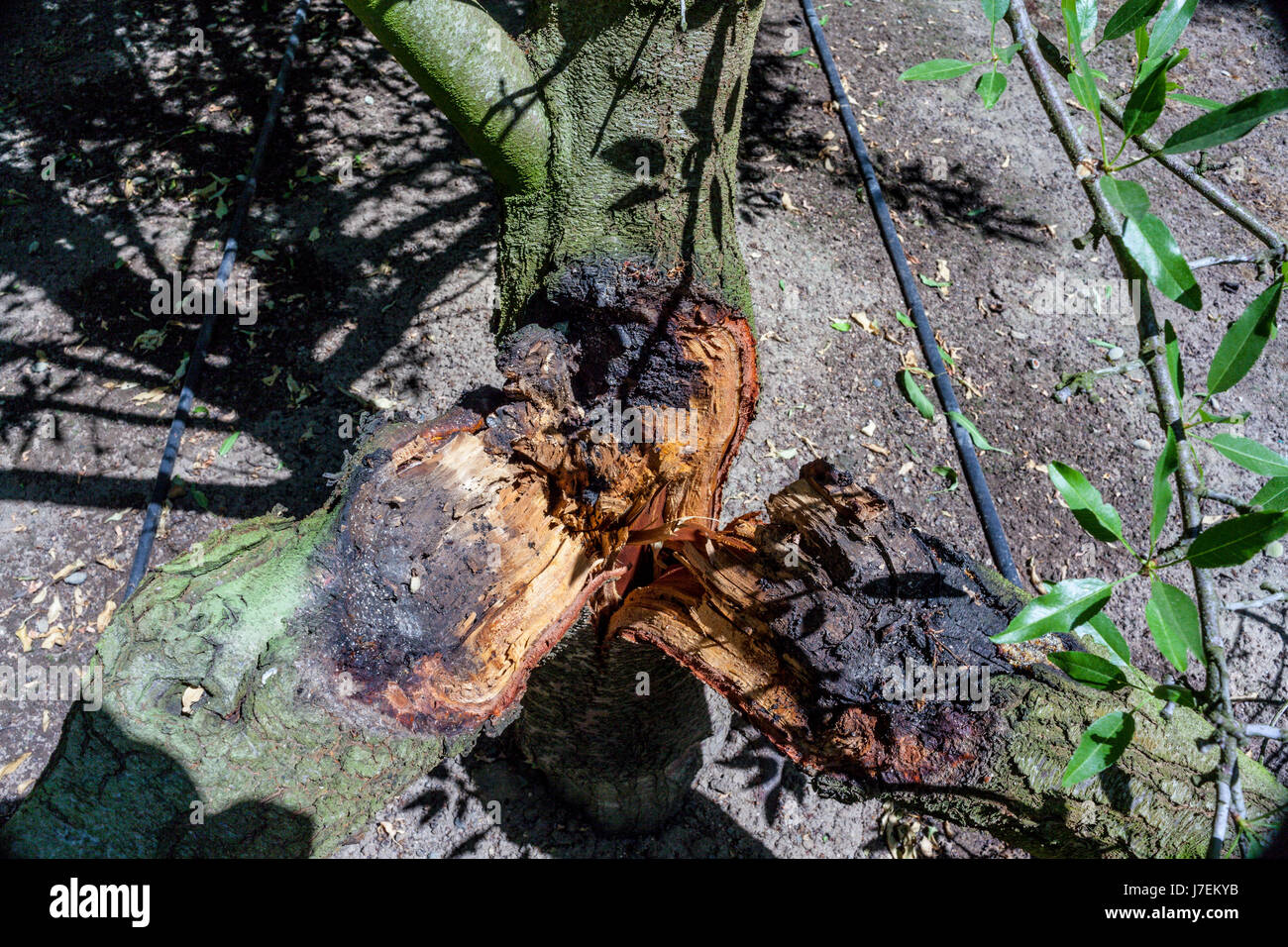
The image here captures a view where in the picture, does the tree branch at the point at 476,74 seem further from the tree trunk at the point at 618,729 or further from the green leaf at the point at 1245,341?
the green leaf at the point at 1245,341

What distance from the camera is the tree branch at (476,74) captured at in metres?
1.62

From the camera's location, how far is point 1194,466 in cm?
99

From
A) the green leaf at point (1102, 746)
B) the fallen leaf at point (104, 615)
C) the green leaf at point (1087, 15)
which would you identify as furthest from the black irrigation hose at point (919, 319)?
the fallen leaf at point (104, 615)

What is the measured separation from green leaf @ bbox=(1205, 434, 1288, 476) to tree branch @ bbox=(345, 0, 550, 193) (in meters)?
1.58

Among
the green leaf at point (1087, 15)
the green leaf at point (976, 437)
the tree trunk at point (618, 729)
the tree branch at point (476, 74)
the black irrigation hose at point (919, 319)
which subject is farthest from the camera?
the green leaf at point (976, 437)

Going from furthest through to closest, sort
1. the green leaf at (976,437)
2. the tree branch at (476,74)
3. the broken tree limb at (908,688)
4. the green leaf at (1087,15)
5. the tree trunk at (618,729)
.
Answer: the green leaf at (976,437)
the tree trunk at (618,729)
the tree branch at (476,74)
the broken tree limb at (908,688)
the green leaf at (1087,15)

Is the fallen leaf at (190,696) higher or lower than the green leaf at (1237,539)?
lower

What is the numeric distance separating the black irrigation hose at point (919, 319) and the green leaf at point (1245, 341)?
2.51 meters

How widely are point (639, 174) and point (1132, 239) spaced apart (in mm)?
1328

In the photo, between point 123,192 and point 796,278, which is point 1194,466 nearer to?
point 796,278

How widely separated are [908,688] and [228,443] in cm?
331

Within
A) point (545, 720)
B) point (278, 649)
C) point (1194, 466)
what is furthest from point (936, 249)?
point (278, 649)

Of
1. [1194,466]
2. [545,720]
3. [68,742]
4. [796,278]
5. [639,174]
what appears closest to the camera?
[1194,466]

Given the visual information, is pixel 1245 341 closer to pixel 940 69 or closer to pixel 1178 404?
pixel 1178 404
